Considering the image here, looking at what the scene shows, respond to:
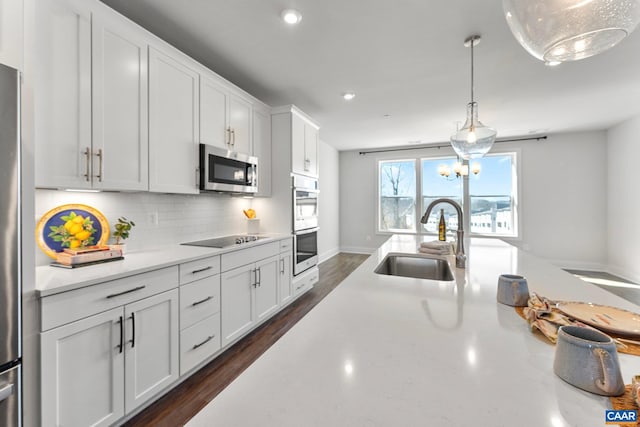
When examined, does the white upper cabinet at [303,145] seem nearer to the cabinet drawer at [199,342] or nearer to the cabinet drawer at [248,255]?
the cabinet drawer at [248,255]

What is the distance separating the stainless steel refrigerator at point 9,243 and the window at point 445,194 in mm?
5721

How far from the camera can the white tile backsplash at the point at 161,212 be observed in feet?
5.57

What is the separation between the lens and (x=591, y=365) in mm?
509

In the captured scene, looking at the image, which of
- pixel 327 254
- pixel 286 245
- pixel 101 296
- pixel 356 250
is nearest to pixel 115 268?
pixel 101 296

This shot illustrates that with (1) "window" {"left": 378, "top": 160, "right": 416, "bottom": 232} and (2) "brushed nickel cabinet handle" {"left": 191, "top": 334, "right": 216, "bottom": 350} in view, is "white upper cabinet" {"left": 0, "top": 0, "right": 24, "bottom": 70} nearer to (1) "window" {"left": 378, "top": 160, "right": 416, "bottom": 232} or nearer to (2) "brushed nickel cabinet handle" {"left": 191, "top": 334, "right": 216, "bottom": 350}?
(2) "brushed nickel cabinet handle" {"left": 191, "top": 334, "right": 216, "bottom": 350}

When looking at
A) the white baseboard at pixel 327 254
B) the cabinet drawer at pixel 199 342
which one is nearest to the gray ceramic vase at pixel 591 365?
the cabinet drawer at pixel 199 342

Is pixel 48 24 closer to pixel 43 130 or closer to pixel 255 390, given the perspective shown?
pixel 43 130

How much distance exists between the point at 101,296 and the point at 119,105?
1.16 m

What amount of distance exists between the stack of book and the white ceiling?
1.63 meters

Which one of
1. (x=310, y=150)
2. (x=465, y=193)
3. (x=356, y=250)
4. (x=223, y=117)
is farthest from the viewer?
(x=356, y=250)

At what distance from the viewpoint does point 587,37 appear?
808 millimetres

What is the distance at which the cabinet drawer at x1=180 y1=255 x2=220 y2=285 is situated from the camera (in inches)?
70.9

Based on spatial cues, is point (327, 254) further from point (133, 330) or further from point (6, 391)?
point (6, 391)

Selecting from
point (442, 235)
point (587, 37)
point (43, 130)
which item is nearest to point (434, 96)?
point (442, 235)
